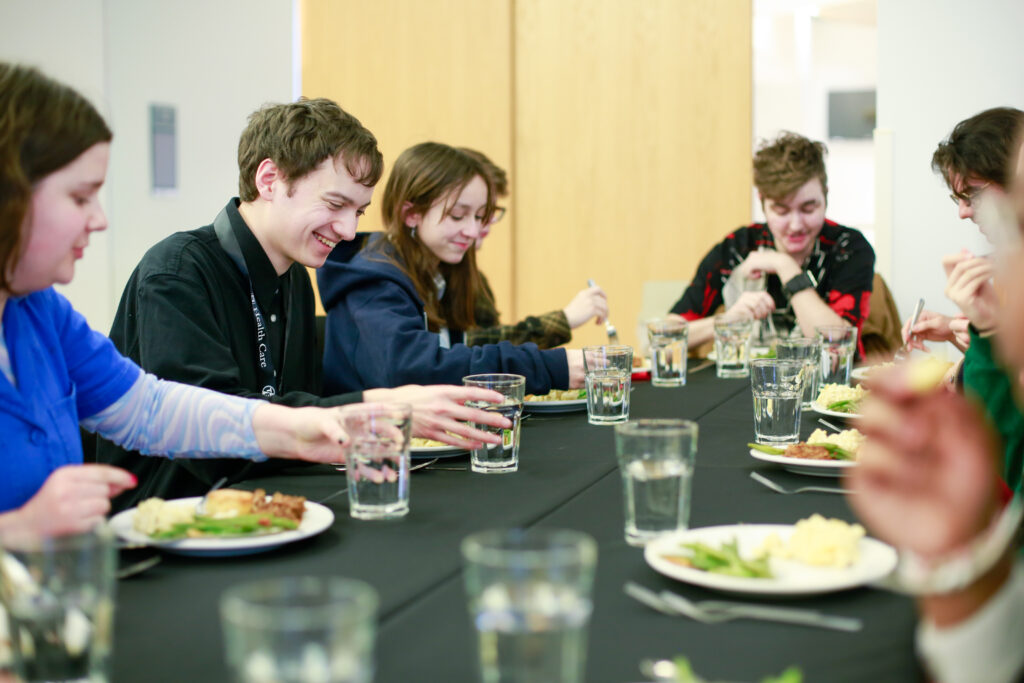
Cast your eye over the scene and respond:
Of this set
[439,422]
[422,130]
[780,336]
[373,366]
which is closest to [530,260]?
[422,130]

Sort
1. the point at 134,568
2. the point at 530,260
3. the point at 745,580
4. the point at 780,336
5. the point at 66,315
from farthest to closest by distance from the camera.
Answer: the point at 530,260 → the point at 780,336 → the point at 66,315 → the point at 134,568 → the point at 745,580

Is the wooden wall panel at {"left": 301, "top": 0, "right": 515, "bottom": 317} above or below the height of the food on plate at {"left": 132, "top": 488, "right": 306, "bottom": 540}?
above

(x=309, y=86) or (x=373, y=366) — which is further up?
(x=309, y=86)

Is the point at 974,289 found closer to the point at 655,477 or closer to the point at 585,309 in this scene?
the point at 655,477

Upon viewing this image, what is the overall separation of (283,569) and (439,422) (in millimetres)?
565

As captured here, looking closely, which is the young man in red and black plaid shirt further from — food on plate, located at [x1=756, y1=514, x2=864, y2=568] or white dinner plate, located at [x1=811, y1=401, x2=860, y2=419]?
food on plate, located at [x1=756, y1=514, x2=864, y2=568]

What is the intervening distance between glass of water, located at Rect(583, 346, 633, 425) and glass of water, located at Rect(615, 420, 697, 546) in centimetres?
89

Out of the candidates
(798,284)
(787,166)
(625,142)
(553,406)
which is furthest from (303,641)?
(625,142)

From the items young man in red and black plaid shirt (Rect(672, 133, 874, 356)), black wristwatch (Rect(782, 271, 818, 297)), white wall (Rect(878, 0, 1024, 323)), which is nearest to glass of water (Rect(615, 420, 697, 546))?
young man in red and black plaid shirt (Rect(672, 133, 874, 356))

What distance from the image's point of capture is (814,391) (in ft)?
7.91

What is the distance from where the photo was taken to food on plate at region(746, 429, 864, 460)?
154cm

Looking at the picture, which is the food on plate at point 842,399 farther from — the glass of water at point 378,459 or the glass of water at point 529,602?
the glass of water at point 529,602

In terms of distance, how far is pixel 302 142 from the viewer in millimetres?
2104

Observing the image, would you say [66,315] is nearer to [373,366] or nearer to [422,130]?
[373,366]
